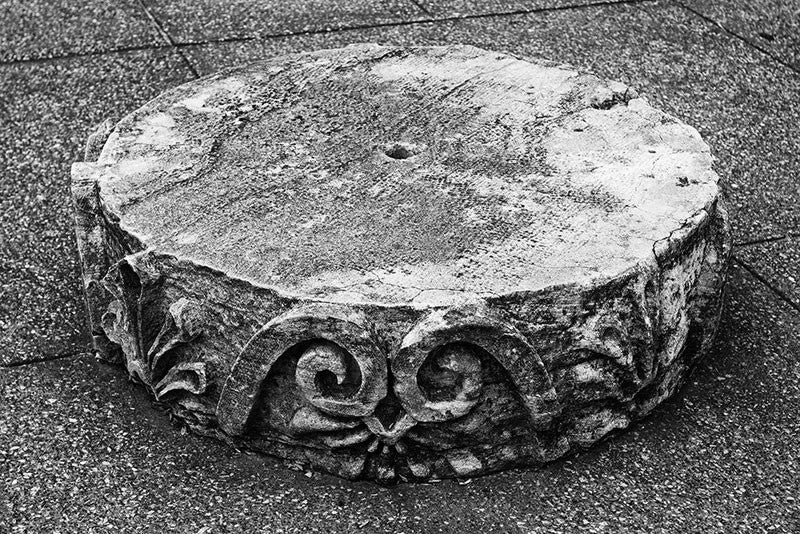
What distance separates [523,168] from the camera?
2771mm

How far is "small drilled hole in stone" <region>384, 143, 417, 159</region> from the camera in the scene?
2.85 metres

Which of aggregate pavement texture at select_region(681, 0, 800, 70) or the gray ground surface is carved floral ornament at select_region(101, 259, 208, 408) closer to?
the gray ground surface

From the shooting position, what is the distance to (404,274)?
238 cm

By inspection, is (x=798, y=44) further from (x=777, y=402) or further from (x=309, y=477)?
(x=309, y=477)

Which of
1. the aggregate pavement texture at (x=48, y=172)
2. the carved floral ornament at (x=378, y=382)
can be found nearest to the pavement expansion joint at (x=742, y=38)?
the aggregate pavement texture at (x=48, y=172)

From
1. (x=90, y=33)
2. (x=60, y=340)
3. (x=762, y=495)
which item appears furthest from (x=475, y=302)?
(x=90, y=33)

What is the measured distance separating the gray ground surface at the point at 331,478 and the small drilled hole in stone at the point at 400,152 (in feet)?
2.80

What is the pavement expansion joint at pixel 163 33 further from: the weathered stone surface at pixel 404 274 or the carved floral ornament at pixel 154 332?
the carved floral ornament at pixel 154 332

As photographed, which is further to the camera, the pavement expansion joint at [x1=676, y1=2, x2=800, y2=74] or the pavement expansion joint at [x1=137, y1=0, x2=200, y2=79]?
the pavement expansion joint at [x1=676, y1=2, x2=800, y2=74]

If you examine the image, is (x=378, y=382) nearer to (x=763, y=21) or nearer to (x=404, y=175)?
(x=404, y=175)

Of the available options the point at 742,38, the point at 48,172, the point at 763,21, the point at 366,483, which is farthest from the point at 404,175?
the point at 763,21

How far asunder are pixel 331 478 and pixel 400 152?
87 centimetres

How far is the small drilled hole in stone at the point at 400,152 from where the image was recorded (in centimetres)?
285

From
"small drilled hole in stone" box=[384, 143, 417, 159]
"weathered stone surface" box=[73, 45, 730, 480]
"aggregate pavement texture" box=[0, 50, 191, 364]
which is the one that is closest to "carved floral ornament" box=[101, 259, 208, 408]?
"weathered stone surface" box=[73, 45, 730, 480]
